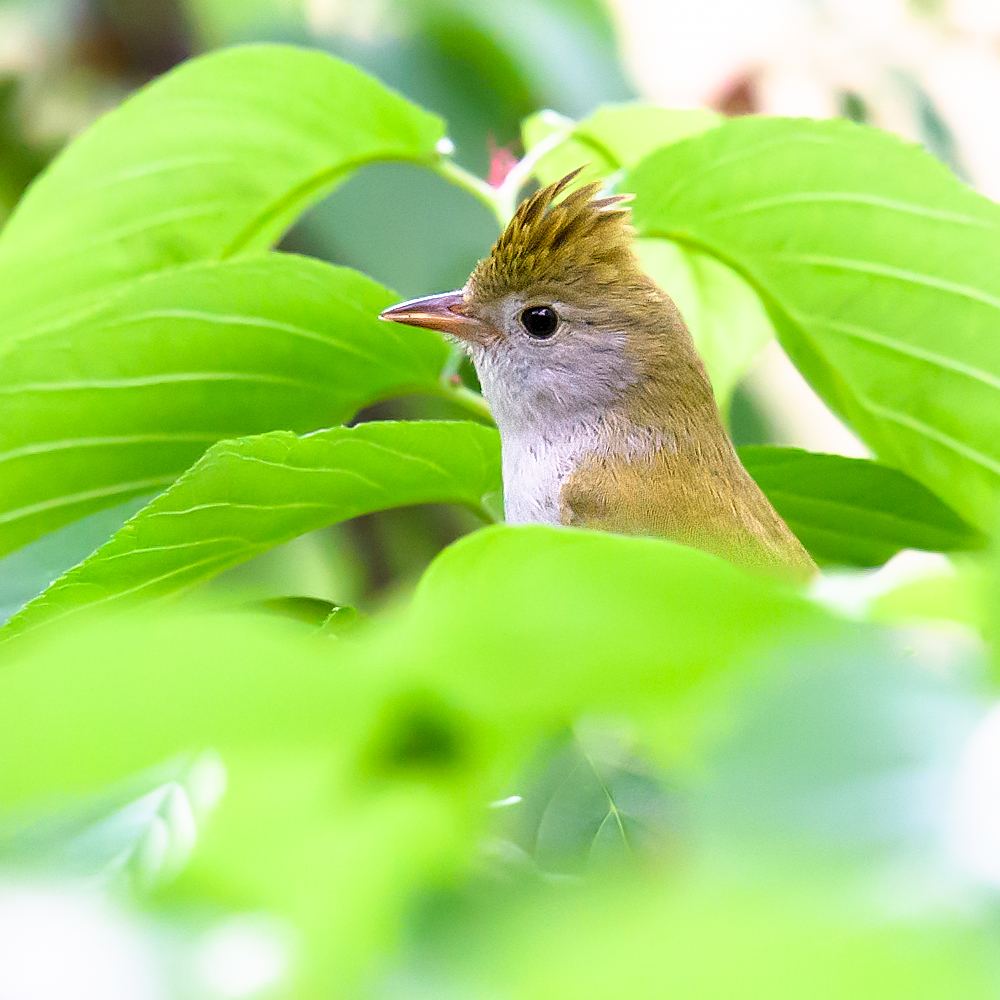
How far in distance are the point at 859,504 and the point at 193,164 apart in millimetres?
450

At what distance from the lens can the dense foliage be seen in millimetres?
157

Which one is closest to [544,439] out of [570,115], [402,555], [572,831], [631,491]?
[631,491]

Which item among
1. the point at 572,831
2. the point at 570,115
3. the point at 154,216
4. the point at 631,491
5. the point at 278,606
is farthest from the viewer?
the point at 570,115

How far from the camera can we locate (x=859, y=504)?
722mm

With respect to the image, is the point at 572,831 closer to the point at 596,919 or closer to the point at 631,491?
the point at 596,919

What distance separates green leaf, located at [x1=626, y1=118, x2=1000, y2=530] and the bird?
0.43 feet

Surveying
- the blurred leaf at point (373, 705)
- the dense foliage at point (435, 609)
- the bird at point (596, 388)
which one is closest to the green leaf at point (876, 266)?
the dense foliage at point (435, 609)

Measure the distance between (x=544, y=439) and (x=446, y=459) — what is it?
1.75ft

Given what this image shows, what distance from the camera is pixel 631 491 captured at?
36.7 inches

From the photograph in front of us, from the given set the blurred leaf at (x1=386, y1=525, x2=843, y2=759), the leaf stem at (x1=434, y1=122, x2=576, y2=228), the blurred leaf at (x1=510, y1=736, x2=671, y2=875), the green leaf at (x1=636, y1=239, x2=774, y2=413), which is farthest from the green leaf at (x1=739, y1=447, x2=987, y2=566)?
the blurred leaf at (x1=386, y1=525, x2=843, y2=759)

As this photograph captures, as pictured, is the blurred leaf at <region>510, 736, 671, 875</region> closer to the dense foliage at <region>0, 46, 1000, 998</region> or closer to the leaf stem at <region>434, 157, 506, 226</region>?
the dense foliage at <region>0, 46, 1000, 998</region>

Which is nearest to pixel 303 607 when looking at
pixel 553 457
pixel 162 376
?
pixel 162 376

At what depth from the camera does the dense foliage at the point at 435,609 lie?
6.2 inches

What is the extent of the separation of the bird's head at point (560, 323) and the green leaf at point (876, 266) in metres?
0.30
